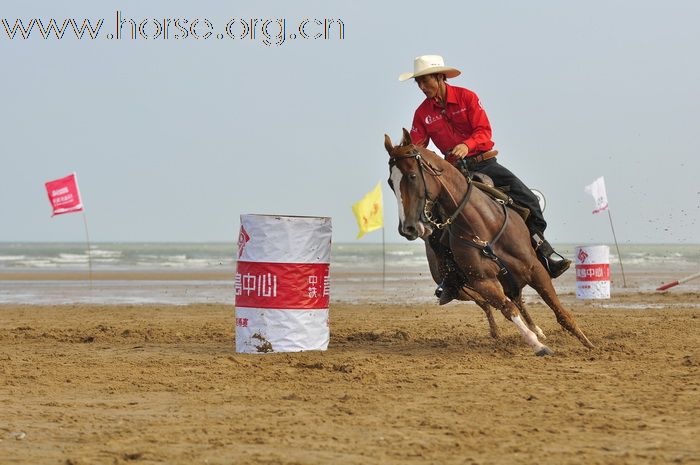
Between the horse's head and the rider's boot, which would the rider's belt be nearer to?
the rider's boot

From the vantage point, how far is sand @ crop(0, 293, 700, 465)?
5.56 m

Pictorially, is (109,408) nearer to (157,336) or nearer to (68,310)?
(157,336)

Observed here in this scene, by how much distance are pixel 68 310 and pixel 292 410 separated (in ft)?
41.3

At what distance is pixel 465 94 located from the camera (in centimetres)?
1012

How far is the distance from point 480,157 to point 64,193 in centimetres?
1752

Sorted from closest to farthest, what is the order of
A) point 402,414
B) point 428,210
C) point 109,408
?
point 402,414
point 109,408
point 428,210

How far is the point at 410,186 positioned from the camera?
900 cm

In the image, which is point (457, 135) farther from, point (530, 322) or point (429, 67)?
point (530, 322)

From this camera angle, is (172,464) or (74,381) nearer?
(172,464)

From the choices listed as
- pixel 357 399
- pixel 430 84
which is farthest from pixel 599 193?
pixel 357 399

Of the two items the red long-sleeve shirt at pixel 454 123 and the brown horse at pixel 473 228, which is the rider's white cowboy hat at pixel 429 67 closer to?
the red long-sleeve shirt at pixel 454 123

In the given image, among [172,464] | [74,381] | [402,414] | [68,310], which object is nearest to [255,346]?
[74,381]

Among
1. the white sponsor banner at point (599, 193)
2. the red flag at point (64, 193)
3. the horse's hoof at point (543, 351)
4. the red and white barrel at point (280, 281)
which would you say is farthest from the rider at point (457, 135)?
the red flag at point (64, 193)

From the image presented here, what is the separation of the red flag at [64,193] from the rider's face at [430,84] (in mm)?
17018
